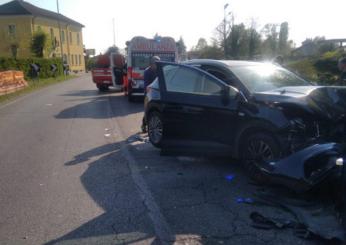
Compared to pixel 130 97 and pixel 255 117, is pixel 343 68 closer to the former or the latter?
pixel 255 117

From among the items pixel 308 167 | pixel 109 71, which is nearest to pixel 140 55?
pixel 109 71

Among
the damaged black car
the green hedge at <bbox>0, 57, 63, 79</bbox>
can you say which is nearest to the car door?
the damaged black car

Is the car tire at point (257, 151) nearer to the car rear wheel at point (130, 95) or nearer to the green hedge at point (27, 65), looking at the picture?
the car rear wheel at point (130, 95)

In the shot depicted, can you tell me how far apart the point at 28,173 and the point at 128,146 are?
2324 millimetres

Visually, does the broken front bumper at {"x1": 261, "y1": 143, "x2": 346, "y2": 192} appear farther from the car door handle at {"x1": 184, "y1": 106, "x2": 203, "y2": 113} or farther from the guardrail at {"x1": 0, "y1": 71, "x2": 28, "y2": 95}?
the guardrail at {"x1": 0, "y1": 71, "x2": 28, "y2": 95}

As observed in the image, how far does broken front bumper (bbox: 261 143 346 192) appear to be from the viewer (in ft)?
13.8

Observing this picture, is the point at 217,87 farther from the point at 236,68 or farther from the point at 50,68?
the point at 50,68

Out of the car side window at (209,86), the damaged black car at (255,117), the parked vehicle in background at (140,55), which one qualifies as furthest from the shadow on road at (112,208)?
the parked vehicle in background at (140,55)

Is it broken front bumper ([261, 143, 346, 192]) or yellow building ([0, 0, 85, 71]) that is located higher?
yellow building ([0, 0, 85, 71])

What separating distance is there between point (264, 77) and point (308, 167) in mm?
2480

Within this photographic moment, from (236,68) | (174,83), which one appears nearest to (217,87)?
(236,68)

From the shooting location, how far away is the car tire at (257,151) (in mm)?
5176

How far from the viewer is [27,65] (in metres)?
35.9

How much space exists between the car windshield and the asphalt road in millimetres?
1327
